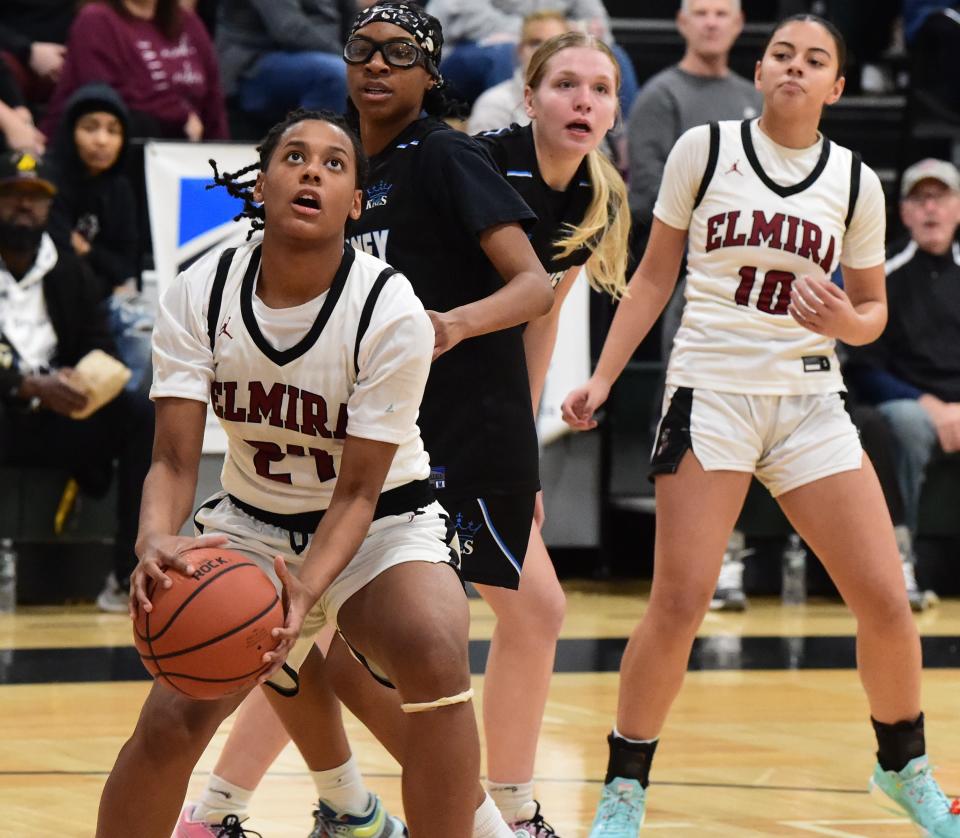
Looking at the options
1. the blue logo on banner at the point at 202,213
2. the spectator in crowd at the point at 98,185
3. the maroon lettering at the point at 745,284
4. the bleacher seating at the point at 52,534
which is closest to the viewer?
the maroon lettering at the point at 745,284

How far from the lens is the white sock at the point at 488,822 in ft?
12.0

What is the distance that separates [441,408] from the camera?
12.8 ft

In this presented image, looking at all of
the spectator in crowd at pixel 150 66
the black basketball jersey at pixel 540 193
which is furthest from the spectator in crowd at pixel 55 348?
the black basketball jersey at pixel 540 193

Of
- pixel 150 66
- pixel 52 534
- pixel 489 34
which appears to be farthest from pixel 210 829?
pixel 489 34

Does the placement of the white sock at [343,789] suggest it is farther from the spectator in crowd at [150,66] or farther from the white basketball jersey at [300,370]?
the spectator in crowd at [150,66]

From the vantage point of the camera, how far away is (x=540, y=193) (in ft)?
13.8

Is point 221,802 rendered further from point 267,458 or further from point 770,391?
point 770,391

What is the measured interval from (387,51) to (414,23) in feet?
0.35

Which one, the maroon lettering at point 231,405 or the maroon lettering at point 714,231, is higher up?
the maroon lettering at point 714,231

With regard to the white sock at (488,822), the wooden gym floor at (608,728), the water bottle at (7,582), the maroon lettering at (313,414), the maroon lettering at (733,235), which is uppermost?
the maroon lettering at (733,235)

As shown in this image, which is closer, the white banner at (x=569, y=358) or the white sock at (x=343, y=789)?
the white sock at (x=343, y=789)

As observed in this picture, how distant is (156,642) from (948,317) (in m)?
6.67

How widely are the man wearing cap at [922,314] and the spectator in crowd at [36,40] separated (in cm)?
436

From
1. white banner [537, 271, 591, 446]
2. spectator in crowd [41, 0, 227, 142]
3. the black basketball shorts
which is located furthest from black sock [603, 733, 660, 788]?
spectator in crowd [41, 0, 227, 142]
